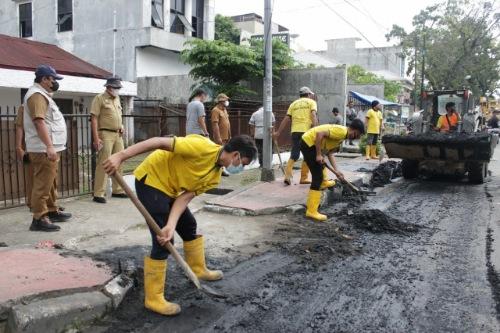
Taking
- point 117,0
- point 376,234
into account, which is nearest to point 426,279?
point 376,234

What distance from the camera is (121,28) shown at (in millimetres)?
19719

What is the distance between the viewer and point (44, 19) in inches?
848

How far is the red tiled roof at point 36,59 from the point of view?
1174cm

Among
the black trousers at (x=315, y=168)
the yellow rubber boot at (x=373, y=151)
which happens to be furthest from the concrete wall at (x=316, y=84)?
the black trousers at (x=315, y=168)

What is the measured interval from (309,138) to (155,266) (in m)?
3.71

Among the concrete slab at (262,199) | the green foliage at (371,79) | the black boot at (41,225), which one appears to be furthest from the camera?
the green foliage at (371,79)

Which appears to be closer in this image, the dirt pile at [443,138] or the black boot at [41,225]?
the black boot at [41,225]

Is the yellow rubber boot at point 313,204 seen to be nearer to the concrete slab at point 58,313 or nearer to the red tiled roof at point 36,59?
the concrete slab at point 58,313

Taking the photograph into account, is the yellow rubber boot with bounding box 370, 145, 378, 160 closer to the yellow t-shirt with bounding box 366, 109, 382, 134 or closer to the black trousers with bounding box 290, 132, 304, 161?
the yellow t-shirt with bounding box 366, 109, 382, 134

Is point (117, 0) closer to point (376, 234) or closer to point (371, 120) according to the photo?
point (371, 120)

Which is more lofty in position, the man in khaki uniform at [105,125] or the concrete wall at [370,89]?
the concrete wall at [370,89]

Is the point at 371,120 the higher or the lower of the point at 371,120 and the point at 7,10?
the lower

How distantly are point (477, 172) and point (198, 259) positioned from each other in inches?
309

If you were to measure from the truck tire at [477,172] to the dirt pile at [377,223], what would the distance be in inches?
168
